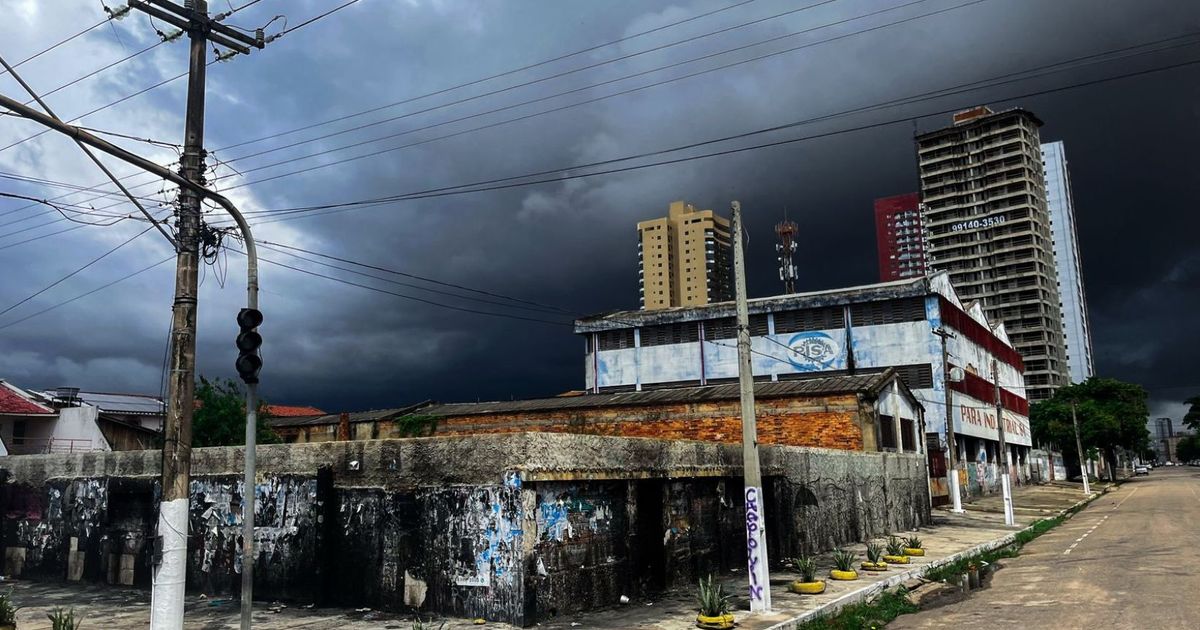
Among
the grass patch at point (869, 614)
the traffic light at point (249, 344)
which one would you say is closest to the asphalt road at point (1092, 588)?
the grass patch at point (869, 614)

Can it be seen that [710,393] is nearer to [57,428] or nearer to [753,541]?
[753,541]

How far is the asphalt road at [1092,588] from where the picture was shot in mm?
10281

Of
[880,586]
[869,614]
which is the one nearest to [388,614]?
[869,614]

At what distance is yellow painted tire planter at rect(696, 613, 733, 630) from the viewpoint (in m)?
10.2

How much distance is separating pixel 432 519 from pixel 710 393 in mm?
20077

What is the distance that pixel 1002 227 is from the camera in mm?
112375

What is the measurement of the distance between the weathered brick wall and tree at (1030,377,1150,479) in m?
50.2

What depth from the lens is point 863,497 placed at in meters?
22.2

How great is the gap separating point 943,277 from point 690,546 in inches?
1525

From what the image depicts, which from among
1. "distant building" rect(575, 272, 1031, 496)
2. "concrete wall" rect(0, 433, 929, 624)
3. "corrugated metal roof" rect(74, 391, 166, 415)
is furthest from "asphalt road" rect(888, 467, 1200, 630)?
"corrugated metal roof" rect(74, 391, 166, 415)

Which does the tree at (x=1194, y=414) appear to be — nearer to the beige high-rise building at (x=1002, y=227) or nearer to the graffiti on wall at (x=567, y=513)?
the beige high-rise building at (x=1002, y=227)

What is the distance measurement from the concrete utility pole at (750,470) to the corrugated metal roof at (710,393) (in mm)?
17343

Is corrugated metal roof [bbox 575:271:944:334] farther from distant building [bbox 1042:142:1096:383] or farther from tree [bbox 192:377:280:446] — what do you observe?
distant building [bbox 1042:142:1096:383]

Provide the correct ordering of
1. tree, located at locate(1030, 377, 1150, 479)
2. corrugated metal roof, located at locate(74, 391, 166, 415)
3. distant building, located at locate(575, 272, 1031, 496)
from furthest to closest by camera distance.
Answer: tree, located at locate(1030, 377, 1150, 479)
corrugated metal roof, located at locate(74, 391, 166, 415)
distant building, located at locate(575, 272, 1031, 496)
